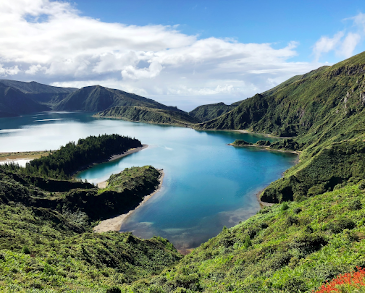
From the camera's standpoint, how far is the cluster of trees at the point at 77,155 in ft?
342

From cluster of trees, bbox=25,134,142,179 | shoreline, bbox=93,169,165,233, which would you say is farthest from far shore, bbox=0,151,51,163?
shoreline, bbox=93,169,165,233

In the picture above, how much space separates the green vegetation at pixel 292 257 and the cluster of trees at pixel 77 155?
86.0 metres

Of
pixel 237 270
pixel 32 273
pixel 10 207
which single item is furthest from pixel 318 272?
pixel 10 207

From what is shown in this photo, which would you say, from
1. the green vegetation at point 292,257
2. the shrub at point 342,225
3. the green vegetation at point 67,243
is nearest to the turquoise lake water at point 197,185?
the green vegetation at point 67,243

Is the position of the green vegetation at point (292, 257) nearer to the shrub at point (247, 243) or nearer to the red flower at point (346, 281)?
the shrub at point (247, 243)

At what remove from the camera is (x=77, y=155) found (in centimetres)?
13062

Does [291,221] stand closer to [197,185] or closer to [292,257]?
[292,257]

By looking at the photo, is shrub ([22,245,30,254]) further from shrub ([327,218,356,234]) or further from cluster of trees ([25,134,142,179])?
cluster of trees ([25,134,142,179])

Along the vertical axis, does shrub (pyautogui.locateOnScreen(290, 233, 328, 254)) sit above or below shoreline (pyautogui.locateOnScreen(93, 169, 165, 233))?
above

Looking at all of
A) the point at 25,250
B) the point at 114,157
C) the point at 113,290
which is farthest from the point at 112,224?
the point at 114,157

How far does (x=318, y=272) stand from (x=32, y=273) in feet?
86.6

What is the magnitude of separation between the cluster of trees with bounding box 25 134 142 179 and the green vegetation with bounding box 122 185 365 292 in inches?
3387

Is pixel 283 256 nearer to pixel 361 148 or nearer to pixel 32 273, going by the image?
pixel 32 273

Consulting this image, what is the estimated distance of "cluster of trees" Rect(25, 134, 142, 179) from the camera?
104m
